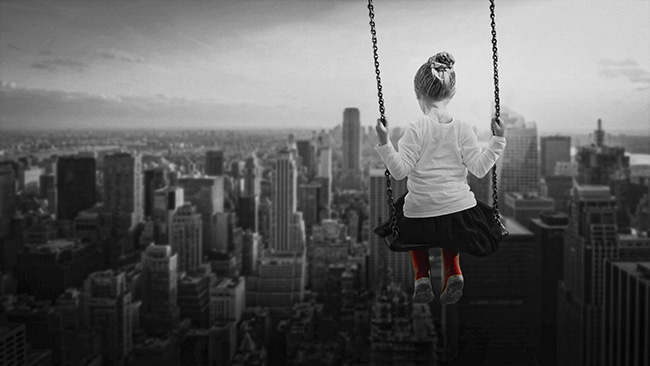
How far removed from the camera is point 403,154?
1.29 m

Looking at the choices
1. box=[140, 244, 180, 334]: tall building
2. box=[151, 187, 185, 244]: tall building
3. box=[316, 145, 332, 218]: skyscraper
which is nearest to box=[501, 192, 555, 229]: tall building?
box=[316, 145, 332, 218]: skyscraper

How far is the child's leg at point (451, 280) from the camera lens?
4.33 ft

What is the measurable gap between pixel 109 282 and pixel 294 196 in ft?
9.21

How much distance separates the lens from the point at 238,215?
767 cm

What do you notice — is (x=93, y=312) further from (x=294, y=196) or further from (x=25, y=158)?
(x=294, y=196)

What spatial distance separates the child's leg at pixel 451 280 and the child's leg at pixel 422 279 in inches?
1.5

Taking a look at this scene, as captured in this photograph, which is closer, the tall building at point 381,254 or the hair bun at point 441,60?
the hair bun at point 441,60

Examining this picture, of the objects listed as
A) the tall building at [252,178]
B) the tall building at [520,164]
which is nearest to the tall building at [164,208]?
the tall building at [252,178]

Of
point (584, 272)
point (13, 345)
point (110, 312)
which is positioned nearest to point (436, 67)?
point (13, 345)

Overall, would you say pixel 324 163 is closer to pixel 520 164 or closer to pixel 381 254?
pixel 381 254

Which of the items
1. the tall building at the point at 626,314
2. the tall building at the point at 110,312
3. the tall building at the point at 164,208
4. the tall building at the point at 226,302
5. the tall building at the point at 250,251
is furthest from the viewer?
the tall building at the point at 164,208

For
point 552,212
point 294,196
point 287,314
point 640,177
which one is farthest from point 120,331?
point 640,177

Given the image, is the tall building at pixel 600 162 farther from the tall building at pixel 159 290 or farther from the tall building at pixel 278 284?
the tall building at pixel 159 290

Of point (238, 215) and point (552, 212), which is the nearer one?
point (552, 212)
